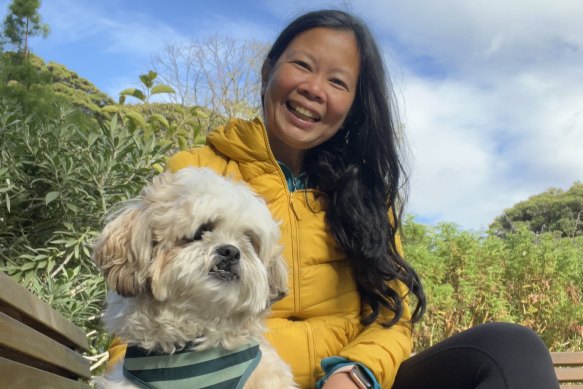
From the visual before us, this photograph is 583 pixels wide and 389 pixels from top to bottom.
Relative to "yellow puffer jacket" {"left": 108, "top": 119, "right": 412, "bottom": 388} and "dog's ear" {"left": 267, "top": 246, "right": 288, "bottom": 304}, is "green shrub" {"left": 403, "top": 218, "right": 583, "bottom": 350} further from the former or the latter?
"dog's ear" {"left": 267, "top": 246, "right": 288, "bottom": 304}

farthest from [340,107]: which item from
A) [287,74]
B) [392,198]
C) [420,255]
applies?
[420,255]

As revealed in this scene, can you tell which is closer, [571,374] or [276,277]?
[276,277]

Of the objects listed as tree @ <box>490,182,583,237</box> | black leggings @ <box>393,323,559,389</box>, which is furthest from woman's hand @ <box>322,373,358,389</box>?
tree @ <box>490,182,583,237</box>

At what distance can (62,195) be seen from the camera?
4.02 metres

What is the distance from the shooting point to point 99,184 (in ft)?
13.5

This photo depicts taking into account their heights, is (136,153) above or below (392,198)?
above

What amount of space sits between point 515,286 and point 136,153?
445 centimetres

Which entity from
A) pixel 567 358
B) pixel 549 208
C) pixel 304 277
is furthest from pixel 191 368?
pixel 549 208

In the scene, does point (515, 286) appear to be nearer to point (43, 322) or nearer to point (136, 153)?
point (136, 153)

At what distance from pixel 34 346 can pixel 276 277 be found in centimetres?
82

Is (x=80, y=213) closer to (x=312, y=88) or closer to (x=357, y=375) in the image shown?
(x=312, y=88)

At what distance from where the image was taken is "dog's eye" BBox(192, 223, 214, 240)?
199 centimetres

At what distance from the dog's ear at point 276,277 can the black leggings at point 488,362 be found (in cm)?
63

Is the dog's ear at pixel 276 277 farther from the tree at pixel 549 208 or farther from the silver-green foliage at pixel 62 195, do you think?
the tree at pixel 549 208
